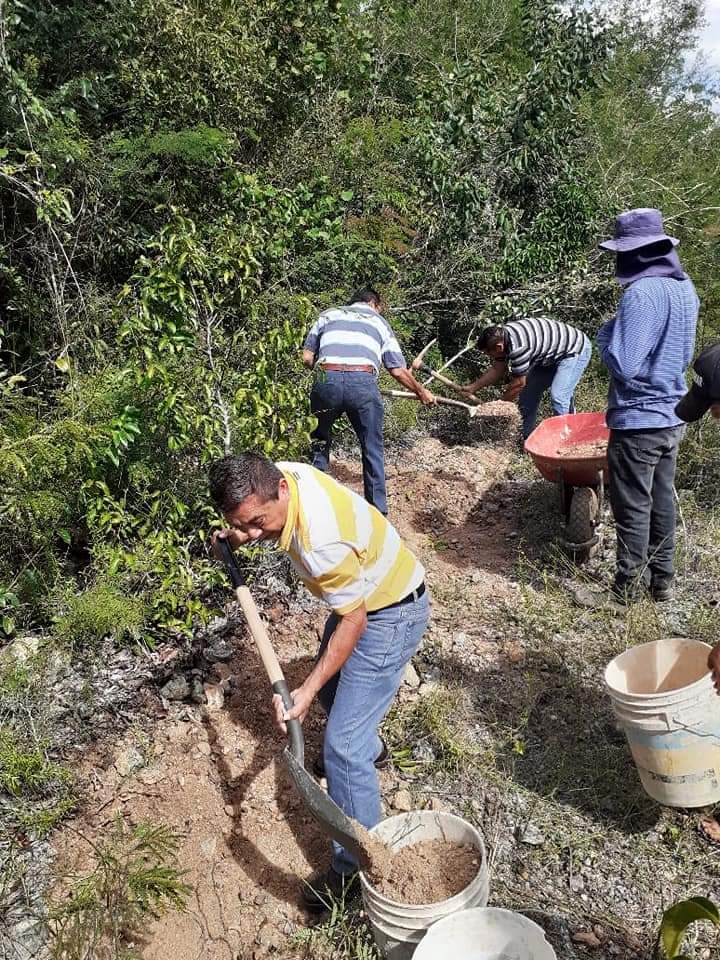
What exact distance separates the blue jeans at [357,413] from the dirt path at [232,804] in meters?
0.93

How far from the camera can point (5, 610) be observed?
370 cm

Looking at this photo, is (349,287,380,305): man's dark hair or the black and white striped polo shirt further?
the black and white striped polo shirt

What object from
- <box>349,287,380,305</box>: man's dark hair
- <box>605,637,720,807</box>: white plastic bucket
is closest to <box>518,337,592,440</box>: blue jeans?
<box>349,287,380,305</box>: man's dark hair

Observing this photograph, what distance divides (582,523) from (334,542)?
2667mm

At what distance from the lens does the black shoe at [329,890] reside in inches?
99.8

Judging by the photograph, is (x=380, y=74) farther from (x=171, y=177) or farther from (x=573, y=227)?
(x=171, y=177)

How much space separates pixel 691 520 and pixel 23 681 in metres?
4.07

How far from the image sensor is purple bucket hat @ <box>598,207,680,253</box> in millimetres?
3479

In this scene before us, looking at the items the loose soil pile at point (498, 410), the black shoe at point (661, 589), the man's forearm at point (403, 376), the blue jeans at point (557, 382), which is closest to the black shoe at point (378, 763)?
the black shoe at point (661, 589)

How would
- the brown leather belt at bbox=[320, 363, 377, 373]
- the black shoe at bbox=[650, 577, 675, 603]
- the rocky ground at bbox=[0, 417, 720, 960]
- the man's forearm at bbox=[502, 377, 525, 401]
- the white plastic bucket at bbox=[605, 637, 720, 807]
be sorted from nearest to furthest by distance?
the white plastic bucket at bbox=[605, 637, 720, 807]
the rocky ground at bbox=[0, 417, 720, 960]
the black shoe at bbox=[650, 577, 675, 603]
the brown leather belt at bbox=[320, 363, 377, 373]
the man's forearm at bbox=[502, 377, 525, 401]

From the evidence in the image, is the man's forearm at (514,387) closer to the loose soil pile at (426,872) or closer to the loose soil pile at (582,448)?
the loose soil pile at (582,448)

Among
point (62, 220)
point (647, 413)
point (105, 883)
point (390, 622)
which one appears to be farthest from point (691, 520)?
point (62, 220)

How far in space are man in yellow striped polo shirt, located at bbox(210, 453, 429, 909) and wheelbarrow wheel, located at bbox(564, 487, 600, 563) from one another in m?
2.12

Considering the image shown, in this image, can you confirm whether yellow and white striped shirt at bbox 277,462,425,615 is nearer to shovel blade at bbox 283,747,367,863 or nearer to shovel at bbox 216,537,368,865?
shovel at bbox 216,537,368,865
